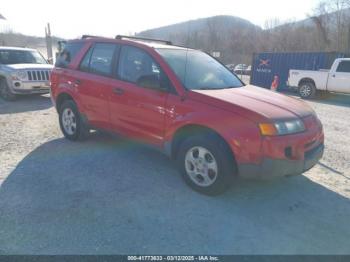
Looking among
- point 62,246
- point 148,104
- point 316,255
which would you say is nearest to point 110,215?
point 62,246

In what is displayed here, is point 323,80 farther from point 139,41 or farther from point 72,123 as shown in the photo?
point 72,123

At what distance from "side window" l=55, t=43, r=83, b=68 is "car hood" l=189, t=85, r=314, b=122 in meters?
2.68

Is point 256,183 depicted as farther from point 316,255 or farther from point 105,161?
point 105,161

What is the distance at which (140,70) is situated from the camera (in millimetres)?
3930

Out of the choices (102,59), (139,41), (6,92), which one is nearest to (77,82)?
(102,59)

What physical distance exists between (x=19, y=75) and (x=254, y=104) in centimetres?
841

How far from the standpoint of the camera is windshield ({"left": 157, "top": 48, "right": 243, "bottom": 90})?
366cm

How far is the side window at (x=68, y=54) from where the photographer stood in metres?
4.93

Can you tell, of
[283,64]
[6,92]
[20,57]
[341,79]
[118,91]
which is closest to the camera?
[118,91]

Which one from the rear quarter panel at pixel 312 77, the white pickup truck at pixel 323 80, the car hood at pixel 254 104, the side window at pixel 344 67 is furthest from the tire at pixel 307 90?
the car hood at pixel 254 104

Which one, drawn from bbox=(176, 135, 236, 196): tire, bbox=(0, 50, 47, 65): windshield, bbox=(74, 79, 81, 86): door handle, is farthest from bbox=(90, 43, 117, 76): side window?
bbox=(0, 50, 47, 65): windshield

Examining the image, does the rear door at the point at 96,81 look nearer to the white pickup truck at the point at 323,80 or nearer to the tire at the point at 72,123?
the tire at the point at 72,123

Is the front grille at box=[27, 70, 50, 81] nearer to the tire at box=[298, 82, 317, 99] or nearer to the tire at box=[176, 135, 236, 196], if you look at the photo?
the tire at box=[176, 135, 236, 196]

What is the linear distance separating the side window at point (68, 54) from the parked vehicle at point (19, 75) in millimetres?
4600
